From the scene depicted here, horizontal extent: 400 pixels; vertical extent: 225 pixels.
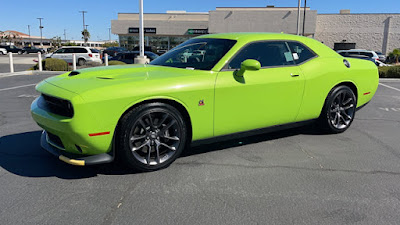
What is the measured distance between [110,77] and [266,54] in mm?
2007

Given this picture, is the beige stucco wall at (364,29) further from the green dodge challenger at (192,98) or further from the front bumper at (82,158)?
the front bumper at (82,158)

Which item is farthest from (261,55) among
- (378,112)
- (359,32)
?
(359,32)

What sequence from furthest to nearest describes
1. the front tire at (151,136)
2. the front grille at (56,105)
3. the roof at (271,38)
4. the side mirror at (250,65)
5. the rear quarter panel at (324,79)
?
the rear quarter panel at (324,79)
the roof at (271,38)
the side mirror at (250,65)
the front tire at (151,136)
the front grille at (56,105)

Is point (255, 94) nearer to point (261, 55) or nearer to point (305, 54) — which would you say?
point (261, 55)

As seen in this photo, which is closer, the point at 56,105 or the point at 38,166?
the point at 56,105

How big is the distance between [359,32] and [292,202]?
43715 millimetres

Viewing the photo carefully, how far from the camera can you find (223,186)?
10.2 feet

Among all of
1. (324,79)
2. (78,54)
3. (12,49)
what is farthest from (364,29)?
(12,49)

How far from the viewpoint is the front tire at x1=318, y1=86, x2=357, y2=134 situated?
466 centimetres

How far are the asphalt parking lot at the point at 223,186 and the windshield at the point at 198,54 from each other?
113cm

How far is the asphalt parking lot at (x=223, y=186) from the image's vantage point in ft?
8.41

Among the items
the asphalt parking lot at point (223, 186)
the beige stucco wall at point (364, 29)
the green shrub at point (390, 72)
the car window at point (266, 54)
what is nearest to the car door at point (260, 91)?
the car window at point (266, 54)

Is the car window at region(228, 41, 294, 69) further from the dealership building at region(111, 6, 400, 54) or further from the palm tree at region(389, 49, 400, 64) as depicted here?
the dealership building at region(111, 6, 400, 54)

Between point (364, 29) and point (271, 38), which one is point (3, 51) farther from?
point (271, 38)
